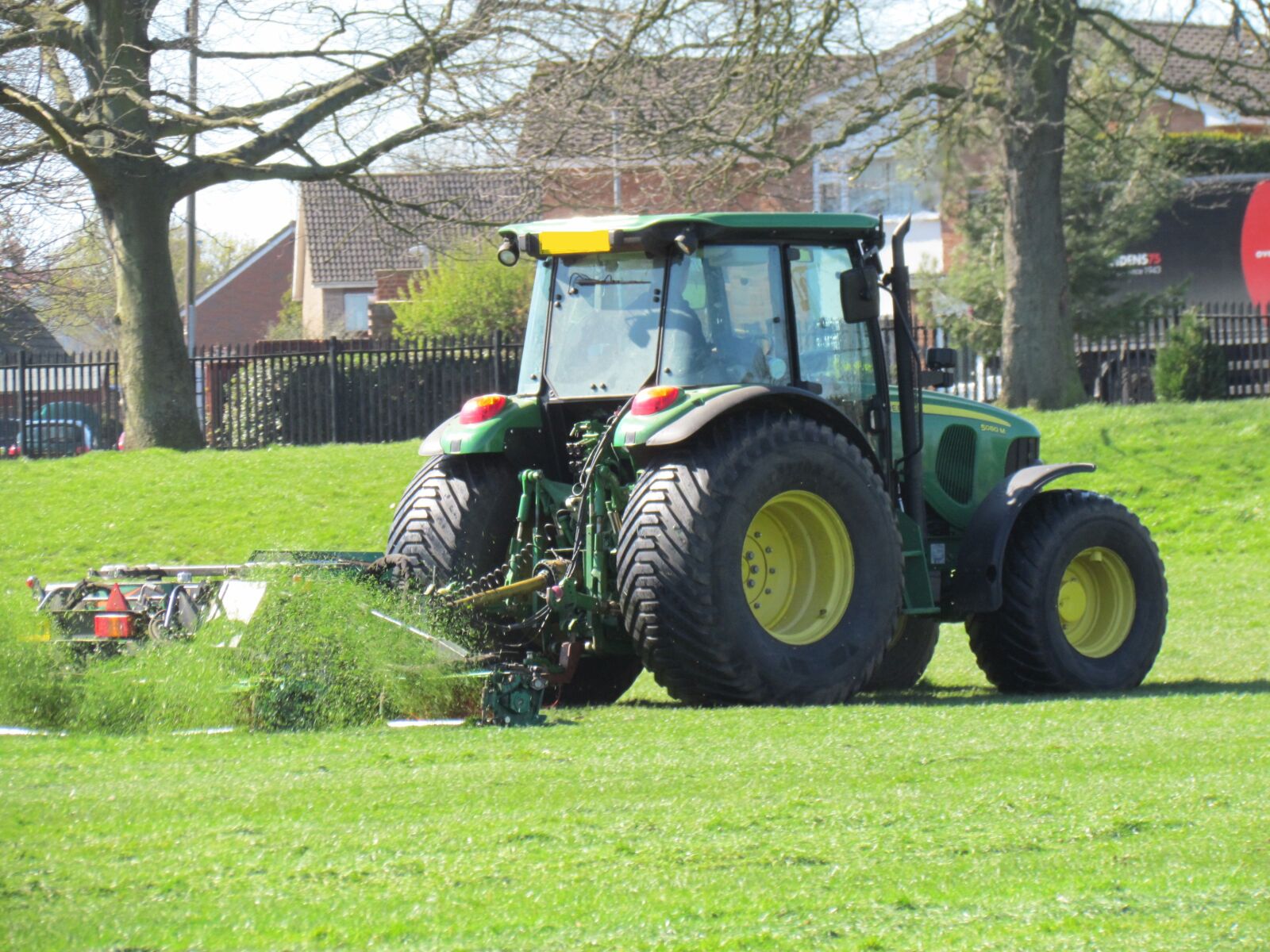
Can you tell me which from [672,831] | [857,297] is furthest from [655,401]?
[672,831]

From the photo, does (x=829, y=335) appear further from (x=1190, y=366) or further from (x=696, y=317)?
(x=1190, y=366)

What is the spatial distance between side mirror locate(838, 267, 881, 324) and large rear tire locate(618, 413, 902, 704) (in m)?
0.71

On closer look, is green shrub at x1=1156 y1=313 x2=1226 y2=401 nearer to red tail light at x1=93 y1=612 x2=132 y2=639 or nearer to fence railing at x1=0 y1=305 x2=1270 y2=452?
fence railing at x1=0 y1=305 x2=1270 y2=452

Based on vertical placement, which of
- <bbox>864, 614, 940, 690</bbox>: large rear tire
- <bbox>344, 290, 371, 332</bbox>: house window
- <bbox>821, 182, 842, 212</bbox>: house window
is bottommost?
<bbox>864, 614, 940, 690</bbox>: large rear tire

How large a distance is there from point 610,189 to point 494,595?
17962 mm

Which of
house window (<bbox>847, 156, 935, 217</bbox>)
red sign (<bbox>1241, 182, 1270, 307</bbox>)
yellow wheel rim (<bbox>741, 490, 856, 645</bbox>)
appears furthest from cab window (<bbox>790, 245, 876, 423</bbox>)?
house window (<bbox>847, 156, 935, 217</bbox>)

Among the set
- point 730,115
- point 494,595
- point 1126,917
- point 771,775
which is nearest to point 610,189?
point 730,115

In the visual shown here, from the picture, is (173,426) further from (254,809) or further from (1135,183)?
(254,809)

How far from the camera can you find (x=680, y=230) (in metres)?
8.11

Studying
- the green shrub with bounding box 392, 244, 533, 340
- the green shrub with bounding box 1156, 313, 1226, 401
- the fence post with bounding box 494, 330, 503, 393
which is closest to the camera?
the fence post with bounding box 494, 330, 503, 393

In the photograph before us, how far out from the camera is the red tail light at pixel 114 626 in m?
7.50

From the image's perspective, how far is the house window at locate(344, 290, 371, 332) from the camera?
5212 centimetres

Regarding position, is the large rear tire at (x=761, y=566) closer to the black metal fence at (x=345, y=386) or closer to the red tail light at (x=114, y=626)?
the red tail light at (x=114, y=626)

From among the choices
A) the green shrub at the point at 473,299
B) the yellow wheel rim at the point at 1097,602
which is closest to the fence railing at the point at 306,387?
the green shrub at the point at 473,299
